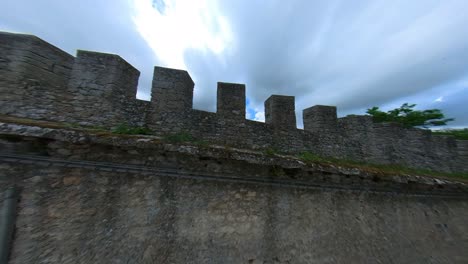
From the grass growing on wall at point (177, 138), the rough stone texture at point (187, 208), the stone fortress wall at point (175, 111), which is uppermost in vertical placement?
the stone fortress wall at point (175, 111)

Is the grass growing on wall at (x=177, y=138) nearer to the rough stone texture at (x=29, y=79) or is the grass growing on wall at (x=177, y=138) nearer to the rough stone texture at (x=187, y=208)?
the rough stone texture at (x=187, y=208)

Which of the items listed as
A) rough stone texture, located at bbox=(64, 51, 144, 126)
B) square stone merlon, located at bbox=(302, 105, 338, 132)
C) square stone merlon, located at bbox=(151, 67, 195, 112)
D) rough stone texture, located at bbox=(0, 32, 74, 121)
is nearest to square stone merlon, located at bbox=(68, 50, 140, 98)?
rough stone texture, located at bbox=(64, 51, 144, 126)

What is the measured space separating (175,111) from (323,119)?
483cm

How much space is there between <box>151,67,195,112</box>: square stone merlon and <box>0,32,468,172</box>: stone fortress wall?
0.08 ft

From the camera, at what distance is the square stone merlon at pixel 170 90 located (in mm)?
4852

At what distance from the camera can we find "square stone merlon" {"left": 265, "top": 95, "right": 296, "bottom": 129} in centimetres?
594

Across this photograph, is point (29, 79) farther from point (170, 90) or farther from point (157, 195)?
point (157, 195)

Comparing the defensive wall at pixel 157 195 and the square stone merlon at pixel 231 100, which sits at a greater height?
the square stone merlon at pixel 231 100

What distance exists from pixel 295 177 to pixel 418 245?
2.76 m

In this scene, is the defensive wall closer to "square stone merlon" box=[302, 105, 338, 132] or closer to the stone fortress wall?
the stone fortress wall

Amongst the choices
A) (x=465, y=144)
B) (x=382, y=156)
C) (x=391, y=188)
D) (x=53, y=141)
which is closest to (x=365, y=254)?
(x=391, y=188)

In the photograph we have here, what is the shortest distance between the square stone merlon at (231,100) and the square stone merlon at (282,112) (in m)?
1.08

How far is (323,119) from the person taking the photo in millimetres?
6301

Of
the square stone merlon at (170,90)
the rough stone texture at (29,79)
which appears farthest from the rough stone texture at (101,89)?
the square stone merlon at (170,90)
